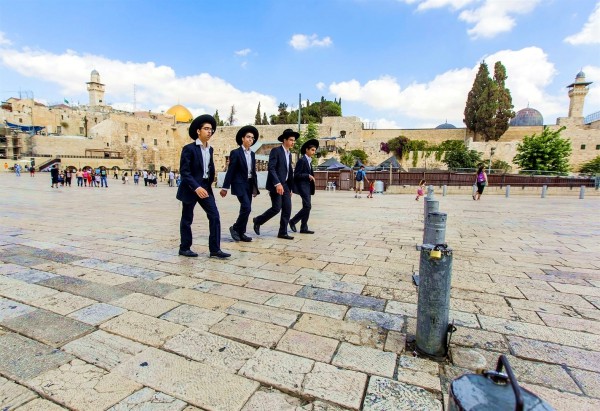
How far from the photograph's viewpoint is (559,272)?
12.4 ft

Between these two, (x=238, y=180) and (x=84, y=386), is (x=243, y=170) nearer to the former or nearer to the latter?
(x=238, y=180)

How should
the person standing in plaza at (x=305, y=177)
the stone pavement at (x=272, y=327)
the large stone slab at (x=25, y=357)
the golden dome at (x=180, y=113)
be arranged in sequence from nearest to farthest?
the stone pavement at (x=272, y=327) → the large stone slab at (x=25, y=357) → the person standing in plaza at (x=305, y=177) → the golden dome at (x=180, y=113)

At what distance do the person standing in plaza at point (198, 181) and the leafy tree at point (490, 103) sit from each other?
4473 centimetres

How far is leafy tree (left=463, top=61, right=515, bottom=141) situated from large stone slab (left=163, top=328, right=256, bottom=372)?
4647 centimetres

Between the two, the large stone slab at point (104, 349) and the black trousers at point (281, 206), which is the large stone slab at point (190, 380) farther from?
the black trousers at point (281, 206)

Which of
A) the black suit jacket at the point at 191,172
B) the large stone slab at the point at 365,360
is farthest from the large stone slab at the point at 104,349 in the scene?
the black suit jacket at the point at 191,172

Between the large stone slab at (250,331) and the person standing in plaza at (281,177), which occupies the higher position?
the person standing in plaza at (281,177)

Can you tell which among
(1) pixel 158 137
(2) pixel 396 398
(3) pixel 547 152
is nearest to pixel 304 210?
(2) pixel 396 398

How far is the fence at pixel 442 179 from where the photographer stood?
73.0 feet

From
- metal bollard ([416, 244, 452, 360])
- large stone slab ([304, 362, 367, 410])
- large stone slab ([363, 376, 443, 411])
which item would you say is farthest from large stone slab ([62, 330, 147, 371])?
metal bollard ([416, 244, 452, 360])

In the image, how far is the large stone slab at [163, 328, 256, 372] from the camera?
1.89 m

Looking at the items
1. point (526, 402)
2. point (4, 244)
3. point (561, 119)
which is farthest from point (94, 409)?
point (561, 119)

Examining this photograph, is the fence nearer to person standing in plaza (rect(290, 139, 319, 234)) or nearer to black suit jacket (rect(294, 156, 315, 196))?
person standing in plaza (rect(290, 139, 319, 234))

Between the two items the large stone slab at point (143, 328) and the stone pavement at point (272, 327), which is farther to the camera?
the large stone slab at point (143, 328)
